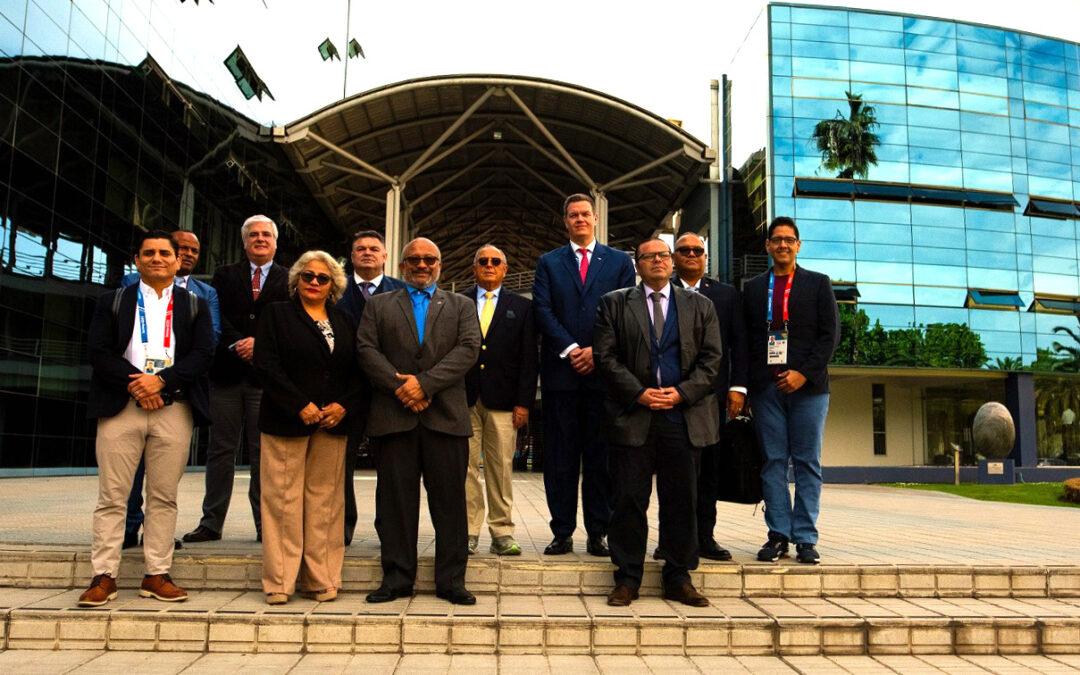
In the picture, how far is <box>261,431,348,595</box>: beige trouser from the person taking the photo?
14.8 ft

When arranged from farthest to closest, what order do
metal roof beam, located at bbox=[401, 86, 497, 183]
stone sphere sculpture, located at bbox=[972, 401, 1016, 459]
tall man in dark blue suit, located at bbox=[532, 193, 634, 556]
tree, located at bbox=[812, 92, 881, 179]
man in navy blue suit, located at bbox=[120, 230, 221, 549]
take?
tree, located at bbox=[812, 92, 881, 179] < metal roof beam, located at bbox=[401, 86, 497, 183] < stone sphere sculpture, located at bbox=[972, 401, 1016, 459] < tall man in dark blue suit, located at bbox=[532, 193, 634, 556] < man in navy blue suit, located at bbox=[120, 230, 221, 549]

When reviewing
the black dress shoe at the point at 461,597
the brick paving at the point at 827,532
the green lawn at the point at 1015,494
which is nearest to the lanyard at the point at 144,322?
the brick paving at the point at 827,532

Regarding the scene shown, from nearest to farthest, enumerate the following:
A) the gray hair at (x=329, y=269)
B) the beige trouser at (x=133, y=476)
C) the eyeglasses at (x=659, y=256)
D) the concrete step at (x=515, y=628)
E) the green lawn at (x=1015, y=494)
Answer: the concrete step at (x=515, y=628) < the beige trouser at (x=133, y=476) < the gray hair at (x=329, y=269) < the eyeglasses at (x=659, y=256) < the green lawn at (x=1015, y=494)

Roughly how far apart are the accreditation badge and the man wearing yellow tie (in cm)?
152

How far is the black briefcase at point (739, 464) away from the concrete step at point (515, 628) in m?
0.85

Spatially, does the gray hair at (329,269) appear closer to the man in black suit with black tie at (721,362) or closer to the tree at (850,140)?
the man in black suit with black tie at (721,362)

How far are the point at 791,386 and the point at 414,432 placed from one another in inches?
92.7

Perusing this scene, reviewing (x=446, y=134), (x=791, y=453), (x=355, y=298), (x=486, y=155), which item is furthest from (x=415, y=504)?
(x=486, y=155)

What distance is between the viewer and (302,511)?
15.1ft

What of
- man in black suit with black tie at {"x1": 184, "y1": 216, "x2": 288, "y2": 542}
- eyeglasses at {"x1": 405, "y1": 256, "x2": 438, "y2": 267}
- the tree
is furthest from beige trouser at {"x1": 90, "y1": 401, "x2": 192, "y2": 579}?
the tree

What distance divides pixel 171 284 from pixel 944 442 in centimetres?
3365

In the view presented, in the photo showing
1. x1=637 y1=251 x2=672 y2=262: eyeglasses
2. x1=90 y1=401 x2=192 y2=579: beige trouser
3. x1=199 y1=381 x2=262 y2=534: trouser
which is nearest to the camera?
x1=90 y1=401 x2=192 y2=579: beige trouser

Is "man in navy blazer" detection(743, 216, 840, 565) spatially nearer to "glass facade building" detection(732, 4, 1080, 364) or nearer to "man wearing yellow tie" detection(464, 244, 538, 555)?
"man wearing yellow tie" detection(464, 244, 538, 555)

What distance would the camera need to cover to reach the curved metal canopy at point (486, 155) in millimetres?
25531
